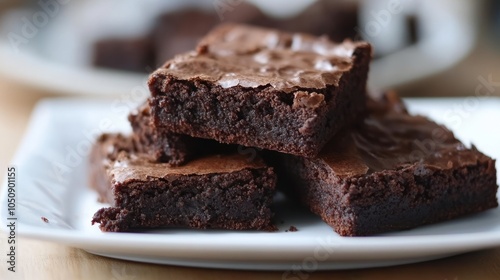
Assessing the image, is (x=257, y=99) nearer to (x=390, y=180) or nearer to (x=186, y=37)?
(x=390, y=180)

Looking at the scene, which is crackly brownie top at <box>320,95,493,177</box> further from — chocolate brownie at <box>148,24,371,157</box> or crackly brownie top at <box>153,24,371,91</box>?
crackly brownie top at <box>153,24,371,91</box>

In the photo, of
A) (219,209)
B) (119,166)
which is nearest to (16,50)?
(119,166)

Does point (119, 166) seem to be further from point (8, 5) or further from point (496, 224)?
point (8, 5)

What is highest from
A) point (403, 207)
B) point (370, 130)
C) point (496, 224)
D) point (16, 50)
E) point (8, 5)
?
point (8, 5)

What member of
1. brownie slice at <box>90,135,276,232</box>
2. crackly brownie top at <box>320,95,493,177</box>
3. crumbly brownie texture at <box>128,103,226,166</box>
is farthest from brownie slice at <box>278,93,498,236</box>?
crumbly brownie texture at <box>128,103,226,166</box>

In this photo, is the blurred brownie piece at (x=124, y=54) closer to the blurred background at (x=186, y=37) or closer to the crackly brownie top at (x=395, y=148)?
the blurred background at (x=186, y=37)
